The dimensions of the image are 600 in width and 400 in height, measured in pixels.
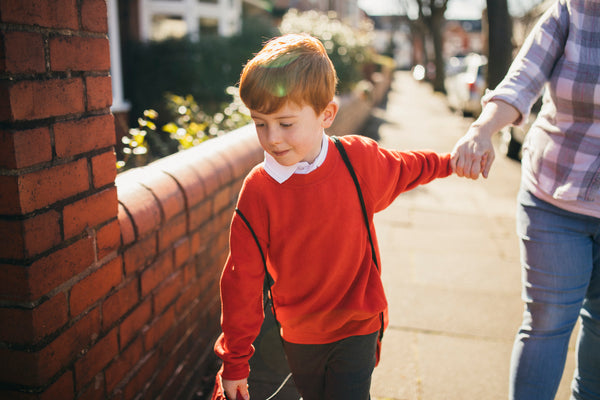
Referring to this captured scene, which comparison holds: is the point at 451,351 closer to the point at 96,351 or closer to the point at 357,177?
the point at 357,177

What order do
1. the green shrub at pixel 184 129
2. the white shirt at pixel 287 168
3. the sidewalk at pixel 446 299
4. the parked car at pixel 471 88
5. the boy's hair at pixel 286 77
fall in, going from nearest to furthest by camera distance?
the boy's hair at pixel 286 77 → the white shirt at pixel 287 168 → the sidewalk at pixel 446 299 → the green shrub at pixel 184 129 → the parked car at pixel 471 88

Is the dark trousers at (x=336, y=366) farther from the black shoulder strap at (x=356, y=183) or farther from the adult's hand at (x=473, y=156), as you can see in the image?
the adult's hand at (x=473, y=156)

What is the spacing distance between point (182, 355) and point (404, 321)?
146cm

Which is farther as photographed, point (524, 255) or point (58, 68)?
point (524, 255)

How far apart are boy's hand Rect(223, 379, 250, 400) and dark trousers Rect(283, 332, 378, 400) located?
230 millimetres

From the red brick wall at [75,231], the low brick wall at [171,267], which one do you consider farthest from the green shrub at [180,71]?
the red brick wall at [75,231]

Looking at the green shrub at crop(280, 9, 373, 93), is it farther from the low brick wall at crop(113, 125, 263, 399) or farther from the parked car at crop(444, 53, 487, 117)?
the low brick wall at crop(113, 125, 263, 399)

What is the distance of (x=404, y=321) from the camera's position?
10.9 ft

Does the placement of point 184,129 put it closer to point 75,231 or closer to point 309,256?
point 75,231

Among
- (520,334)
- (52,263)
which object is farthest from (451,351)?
(52,263)

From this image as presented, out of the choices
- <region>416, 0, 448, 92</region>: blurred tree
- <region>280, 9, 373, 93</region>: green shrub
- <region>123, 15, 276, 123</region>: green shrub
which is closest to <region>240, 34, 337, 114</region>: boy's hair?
<region>123, 15, 276, 123</region>: green shrub

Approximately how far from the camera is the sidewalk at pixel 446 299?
105 inches

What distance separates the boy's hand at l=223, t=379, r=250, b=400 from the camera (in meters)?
1.60

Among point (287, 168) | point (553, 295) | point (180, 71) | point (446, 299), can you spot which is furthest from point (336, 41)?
point (287, 168)
